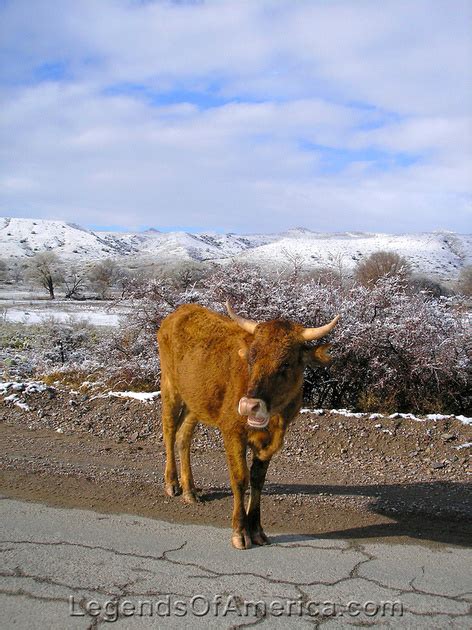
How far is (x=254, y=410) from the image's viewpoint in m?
4.94

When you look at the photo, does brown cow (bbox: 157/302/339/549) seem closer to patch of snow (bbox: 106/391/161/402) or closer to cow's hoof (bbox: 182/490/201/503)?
cow's hoof (bbox: 182/490/201/503)

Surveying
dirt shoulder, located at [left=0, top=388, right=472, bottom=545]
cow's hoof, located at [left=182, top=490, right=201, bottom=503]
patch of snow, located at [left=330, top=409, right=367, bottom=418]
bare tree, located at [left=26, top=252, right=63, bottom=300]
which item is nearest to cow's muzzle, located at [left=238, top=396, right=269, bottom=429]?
dirt shoulder, located at [left=0, top=388, right=472, bottom=545]

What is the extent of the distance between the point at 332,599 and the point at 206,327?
327 cm

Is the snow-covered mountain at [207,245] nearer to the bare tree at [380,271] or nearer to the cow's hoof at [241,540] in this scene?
the bare tree at [380,271]

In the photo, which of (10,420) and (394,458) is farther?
(10,420)

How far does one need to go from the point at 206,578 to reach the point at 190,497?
1956mm

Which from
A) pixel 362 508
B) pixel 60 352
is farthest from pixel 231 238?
pixel 362 508

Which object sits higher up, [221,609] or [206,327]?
[206,327]

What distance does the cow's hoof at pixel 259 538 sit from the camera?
17.9 feet

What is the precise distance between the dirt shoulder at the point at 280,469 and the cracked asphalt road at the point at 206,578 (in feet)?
1.57

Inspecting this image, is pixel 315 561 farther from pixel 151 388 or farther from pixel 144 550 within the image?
pixel 151 388

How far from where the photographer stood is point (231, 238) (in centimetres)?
17712

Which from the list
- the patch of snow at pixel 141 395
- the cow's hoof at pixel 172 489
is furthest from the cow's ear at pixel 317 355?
the patch of snow at pixel 141 395

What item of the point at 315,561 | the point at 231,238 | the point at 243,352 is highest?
the point at 231,238
